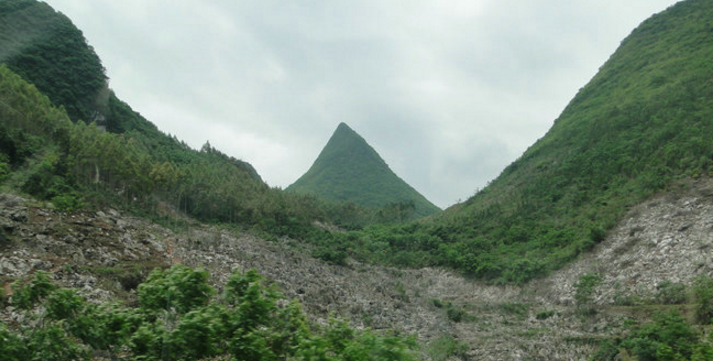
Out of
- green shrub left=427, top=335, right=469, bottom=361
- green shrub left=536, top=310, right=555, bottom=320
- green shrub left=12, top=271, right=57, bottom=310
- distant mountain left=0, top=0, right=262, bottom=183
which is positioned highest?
distant mountain left=0, top=0, right=262, bottom=183

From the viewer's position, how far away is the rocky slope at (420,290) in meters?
Answer: 10.5

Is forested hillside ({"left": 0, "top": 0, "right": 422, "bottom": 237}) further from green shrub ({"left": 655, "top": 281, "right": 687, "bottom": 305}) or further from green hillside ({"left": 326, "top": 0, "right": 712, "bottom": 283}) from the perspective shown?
green shrub ({"left": 655, "top": 281, "right": 687, "bottom": 305})

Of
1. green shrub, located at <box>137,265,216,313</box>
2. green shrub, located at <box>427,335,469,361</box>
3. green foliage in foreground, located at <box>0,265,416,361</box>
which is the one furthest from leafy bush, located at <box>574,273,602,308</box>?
green shrub, located at <box>137,265,216,313</box>

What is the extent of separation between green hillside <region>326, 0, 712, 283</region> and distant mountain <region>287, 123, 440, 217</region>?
4157 cm

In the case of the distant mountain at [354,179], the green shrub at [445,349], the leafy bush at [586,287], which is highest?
the distant mountain at [354,179]

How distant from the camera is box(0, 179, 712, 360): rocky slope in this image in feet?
34.6

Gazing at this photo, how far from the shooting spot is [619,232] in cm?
1867

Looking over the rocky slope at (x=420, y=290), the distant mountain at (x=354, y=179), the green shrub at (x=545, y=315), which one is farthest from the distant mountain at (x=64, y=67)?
the distant mountain at (x=354, y=179)

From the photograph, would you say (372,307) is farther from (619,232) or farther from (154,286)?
(154,286)

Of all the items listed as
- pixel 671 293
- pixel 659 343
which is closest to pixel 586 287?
pixel 671 293

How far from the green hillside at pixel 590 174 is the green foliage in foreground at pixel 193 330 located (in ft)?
61.6

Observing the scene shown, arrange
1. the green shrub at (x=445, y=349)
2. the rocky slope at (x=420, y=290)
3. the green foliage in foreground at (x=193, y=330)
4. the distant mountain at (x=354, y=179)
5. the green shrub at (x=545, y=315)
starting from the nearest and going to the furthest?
1. the green foliage in foreground at (x=193, y=330)
2. the rocky slope at (x=420, y=290)
3. the green shrub at (x=445, y=349)
4. the green shrub at (x=545, y=315)
5. the distant mountain at (x=354, y=179)

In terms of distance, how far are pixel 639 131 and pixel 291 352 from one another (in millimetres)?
31216

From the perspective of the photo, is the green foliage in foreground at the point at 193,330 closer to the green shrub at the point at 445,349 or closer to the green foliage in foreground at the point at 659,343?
the green foliage in foreground at the point at 659,343
